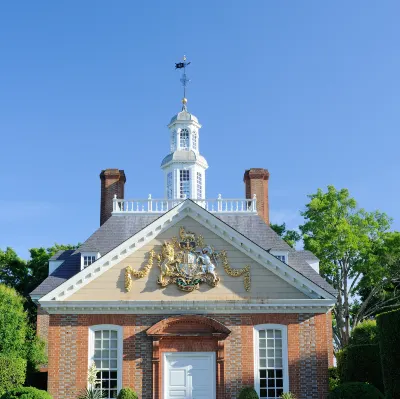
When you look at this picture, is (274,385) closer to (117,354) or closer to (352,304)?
(117,354)

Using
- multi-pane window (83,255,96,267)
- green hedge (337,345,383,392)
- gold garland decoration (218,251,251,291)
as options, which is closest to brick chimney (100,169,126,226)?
multi-pane window (83,255,96,267)

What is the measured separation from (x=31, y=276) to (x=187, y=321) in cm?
2598

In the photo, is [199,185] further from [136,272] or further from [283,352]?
[283,352]

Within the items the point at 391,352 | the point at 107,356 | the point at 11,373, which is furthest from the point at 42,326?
the point at 391,352

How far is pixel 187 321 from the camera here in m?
25.3

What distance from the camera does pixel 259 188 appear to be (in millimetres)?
33781

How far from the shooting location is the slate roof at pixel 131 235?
28.5m

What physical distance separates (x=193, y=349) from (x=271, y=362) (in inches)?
114

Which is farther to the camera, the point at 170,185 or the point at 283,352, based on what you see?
the point at 170,185

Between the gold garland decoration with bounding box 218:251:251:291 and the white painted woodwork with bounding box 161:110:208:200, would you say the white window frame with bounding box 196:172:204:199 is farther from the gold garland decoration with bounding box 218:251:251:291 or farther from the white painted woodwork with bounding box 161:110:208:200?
the gold garland decoration with bounding box 218:251:251:291

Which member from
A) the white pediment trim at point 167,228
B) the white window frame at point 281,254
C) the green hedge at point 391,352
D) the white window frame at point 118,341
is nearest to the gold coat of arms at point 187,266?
the white pediment trim at point 167,228

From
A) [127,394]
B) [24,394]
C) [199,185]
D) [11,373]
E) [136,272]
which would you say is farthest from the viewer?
[199,185]

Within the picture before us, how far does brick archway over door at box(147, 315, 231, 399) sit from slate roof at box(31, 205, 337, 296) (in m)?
4.64

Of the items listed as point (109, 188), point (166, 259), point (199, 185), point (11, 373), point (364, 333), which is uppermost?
point (199, 185)
